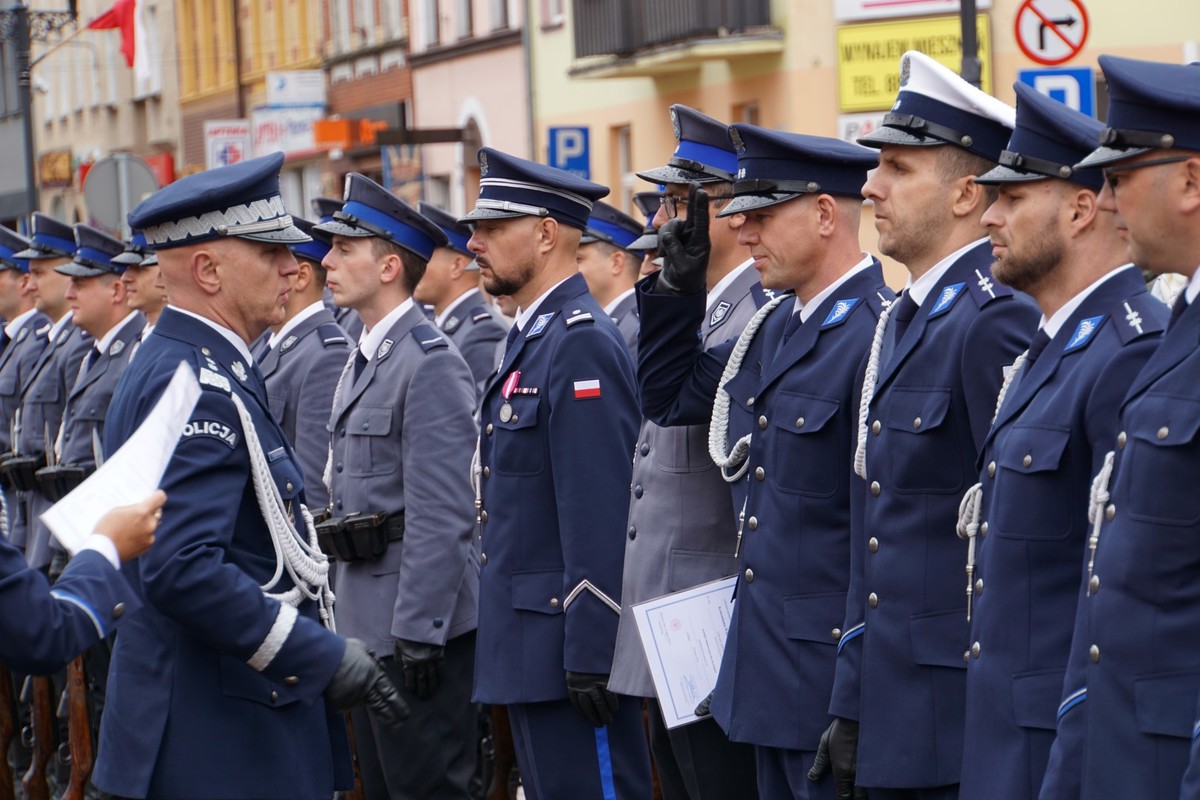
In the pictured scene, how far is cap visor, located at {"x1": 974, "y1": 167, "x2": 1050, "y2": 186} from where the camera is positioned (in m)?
4.58

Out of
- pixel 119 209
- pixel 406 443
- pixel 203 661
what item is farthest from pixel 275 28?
→ pixel 203 661

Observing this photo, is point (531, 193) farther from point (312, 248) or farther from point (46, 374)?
point (46, 374)

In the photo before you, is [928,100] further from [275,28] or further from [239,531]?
[275,28]

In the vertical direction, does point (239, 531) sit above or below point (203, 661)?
above

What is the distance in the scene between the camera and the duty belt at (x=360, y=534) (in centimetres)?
720

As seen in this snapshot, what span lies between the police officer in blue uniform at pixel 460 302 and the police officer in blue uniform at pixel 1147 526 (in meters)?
6.60

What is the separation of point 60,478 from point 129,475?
18.7 feet

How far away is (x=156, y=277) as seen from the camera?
10391 millimetres

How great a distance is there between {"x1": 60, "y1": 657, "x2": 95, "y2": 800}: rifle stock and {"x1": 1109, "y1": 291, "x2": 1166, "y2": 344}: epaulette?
5.23m

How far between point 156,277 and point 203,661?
5.93 meters

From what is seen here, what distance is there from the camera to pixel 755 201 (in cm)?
570

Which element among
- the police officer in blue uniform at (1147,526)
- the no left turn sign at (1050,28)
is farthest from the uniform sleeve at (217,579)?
the no left turn sign at (1050,28)

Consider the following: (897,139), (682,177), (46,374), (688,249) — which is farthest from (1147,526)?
(46,374)

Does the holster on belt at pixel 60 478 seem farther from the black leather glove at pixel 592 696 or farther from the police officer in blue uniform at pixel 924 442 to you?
the police officer in blue uniform at pixel 924 442
